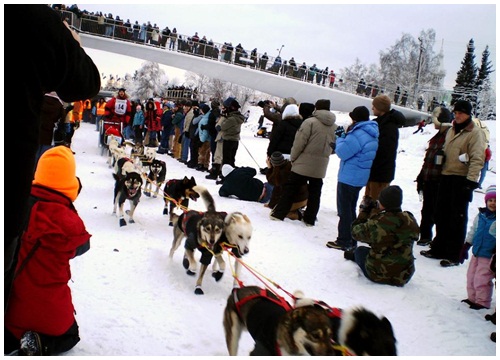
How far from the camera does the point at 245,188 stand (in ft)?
23.9

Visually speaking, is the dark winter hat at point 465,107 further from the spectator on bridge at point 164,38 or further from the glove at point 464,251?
the spectator on bridge at point 164,38

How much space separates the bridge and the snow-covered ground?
20457mm

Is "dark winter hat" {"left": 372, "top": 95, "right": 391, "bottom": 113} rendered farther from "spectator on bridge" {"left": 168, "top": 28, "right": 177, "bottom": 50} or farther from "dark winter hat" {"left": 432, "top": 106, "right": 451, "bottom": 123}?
"spectator on bridge" {"left": 168, "top": 28, "right": 177, "bottom": 50}

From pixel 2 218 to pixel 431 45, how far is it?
43.8 meters

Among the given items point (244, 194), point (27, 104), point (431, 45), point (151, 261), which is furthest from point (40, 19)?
point (431, 45)

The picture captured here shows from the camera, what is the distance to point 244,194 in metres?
7.29

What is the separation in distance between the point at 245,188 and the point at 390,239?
382cm

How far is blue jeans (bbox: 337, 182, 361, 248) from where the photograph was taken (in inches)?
195

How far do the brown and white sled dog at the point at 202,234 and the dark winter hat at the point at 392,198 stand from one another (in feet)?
5.00

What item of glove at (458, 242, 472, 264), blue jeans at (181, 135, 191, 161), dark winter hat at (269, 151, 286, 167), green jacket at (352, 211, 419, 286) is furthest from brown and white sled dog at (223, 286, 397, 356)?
blue jeans at (181, 135, 191, 161)

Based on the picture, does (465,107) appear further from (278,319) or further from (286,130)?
(278,319)

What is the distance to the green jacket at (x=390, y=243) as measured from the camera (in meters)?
3.74

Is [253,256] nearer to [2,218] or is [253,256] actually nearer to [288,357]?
[288,357]

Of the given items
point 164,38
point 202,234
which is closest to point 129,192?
point 202,234
